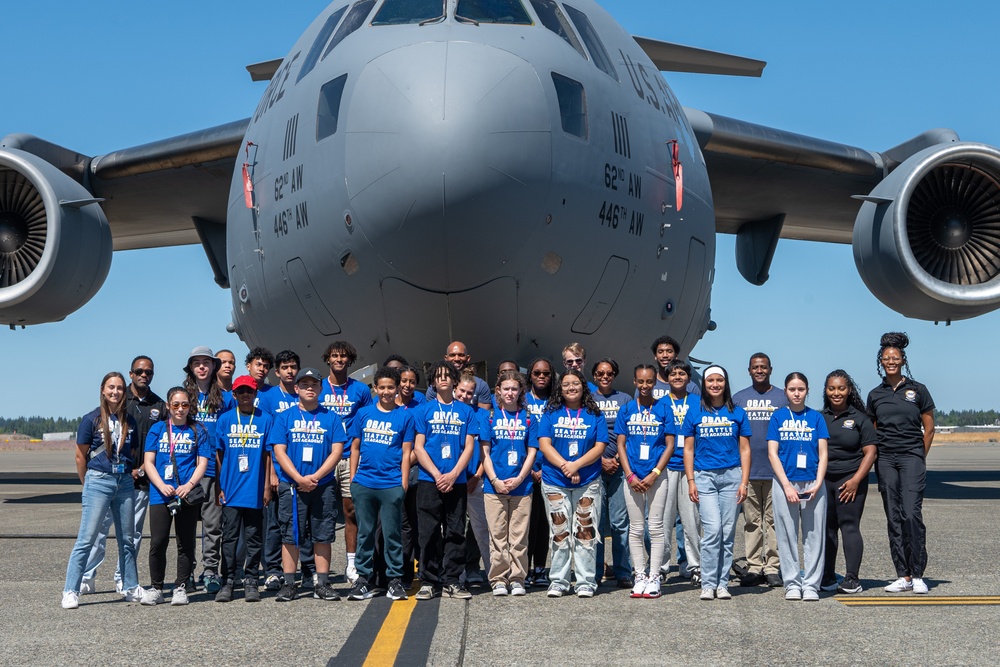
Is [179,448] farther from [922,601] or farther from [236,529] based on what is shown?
[922,601]

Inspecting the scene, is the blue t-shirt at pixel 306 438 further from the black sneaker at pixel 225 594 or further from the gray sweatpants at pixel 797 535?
the gray sweatpants at pixel 797 535

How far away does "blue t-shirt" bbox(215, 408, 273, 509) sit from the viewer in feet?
22.9

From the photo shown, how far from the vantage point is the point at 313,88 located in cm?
849

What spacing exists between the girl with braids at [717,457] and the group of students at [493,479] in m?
0.01

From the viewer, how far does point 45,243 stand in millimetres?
11008

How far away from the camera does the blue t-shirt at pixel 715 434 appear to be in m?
6.98

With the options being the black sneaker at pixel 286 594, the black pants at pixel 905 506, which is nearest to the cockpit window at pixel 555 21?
the black pants at pixel 905 506

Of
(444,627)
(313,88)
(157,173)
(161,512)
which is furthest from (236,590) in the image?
(157,173)

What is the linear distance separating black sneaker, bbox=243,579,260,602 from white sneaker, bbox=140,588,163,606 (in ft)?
1.64

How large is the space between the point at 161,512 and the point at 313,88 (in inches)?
134

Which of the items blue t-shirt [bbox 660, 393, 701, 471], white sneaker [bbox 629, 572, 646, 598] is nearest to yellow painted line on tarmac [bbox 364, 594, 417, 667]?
white sneaker [bbox 629, 572, 646, 598]

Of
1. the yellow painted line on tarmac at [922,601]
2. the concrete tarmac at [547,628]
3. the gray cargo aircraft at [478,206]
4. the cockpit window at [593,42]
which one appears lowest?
the yellow painted line on tarmac at [922,601]

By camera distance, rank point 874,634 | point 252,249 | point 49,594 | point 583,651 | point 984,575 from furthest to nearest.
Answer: point 252,249, point 984,575, point 49,594, point 874,634, point 583,651

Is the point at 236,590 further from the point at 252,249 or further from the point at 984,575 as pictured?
the point at 984,575
